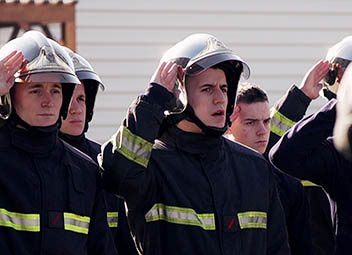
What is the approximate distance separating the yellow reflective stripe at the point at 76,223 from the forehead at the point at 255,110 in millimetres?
1678

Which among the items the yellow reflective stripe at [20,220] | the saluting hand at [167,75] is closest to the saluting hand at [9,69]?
the yellow reflective stripe at [20,220]

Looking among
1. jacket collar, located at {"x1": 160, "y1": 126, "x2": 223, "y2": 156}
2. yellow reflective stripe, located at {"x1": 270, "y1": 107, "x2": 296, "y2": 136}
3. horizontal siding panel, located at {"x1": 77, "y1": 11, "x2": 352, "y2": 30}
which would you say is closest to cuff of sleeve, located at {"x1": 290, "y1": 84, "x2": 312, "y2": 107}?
yellow reflective stripe, located at {"x1": 270, "y1": 107, "x2": 296, "y2": 136}

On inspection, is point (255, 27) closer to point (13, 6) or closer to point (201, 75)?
point (13, 6)

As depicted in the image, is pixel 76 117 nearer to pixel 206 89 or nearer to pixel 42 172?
pixel 206 89

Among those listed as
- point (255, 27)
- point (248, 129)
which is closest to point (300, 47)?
point (255, 27)

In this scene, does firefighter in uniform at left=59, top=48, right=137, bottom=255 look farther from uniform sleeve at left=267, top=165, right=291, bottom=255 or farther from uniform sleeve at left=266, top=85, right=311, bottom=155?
uniform sleeve at left=266, top=85, right=311, bottom=155

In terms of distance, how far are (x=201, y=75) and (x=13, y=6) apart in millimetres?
6432

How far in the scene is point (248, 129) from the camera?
266 inches

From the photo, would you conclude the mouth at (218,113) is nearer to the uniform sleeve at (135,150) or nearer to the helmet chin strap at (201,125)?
the helmet chin strap at (201,125)

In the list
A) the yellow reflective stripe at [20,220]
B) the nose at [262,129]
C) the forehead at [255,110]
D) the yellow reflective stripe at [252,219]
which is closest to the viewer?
the yellow reflective stripe at [20,220]

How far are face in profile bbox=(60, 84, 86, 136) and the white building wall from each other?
6889 millimetres

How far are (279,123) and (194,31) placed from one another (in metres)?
6.99

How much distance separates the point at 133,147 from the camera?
537 cm

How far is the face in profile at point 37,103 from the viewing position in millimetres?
5316
